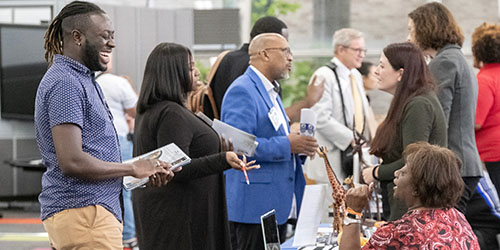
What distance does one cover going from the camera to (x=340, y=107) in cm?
588

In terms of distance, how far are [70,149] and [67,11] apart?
0.49 meters

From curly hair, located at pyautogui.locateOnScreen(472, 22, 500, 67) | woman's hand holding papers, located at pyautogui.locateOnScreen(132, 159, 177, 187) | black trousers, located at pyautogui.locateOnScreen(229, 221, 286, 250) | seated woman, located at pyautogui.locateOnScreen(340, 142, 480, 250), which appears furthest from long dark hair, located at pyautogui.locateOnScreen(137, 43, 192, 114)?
curly hair, located at pyautogui.locateOnScreen(472, 22, 500, 67)

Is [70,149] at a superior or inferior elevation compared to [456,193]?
superior

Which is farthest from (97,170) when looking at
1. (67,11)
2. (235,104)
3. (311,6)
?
(311,6)

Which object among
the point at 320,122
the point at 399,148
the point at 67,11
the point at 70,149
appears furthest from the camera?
the point at 320,122

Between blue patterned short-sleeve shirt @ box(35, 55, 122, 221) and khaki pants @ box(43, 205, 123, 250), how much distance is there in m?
0.02

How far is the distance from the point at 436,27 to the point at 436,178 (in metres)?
1.95

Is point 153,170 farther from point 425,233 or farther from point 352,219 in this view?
point 425,233

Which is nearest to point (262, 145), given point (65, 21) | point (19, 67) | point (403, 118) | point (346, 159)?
point (403, 118)

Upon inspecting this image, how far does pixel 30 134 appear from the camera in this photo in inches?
384

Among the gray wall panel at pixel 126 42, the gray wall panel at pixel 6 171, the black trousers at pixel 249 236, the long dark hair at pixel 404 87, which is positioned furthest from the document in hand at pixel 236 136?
the gray wall panel at pixel 6 171

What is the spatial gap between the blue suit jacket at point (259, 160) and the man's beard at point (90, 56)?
1.55 meters

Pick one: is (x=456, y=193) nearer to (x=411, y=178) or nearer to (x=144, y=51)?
(x=411, y=178)

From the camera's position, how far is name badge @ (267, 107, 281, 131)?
4071mm
